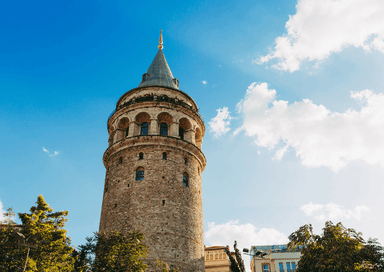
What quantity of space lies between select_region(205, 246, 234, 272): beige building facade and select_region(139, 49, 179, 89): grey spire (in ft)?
67.4

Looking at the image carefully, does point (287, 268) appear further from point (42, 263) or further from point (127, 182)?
point (42, 263)

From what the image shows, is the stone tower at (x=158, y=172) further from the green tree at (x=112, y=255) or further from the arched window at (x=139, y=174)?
the green tree at (x=112, y=255)

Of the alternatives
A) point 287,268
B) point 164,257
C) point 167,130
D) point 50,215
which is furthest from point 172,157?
point 287,268

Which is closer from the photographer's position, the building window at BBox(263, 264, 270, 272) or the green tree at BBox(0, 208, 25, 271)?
the green tree at BBox(0, 208, 25, 271)

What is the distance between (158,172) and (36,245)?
14455 millimetres

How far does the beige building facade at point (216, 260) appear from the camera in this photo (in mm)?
42391

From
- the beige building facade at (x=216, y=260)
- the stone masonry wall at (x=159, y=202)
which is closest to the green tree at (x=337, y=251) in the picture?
the stone masonry wall at (x=159, y=202)

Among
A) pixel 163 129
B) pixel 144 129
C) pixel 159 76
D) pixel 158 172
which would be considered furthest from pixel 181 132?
pixel 159 76

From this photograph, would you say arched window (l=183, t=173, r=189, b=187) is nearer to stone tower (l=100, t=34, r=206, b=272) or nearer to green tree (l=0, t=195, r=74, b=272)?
stone tower (l=100, t=34, r=206, b=272)

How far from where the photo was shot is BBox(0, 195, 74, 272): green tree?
21859 mm

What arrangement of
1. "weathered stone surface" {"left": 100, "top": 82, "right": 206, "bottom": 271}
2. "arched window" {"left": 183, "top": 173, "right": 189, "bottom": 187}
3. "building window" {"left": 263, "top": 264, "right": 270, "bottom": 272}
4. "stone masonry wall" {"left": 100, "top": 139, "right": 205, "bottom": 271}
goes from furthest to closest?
1. "building window" {"left": 263, "top": 264, "right": 270, "bottom": 272}
2. "arched window" {"left": 183, "top": 173, "right": 189, "bottom": 187}
3. "weathered stone surface" {"left": 100, "top": 82, "right": 206, "bottom": 271}
4. "stone masonry wall" {"left": 100, "top": 139, "right": 205, "bottom": 271}

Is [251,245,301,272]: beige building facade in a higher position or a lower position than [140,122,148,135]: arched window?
lower

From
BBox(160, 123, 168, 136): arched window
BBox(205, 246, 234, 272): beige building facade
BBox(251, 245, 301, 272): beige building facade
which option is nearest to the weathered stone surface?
BBox(160, 123, 168, 136): arched window

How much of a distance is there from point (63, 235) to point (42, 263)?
2071mm
